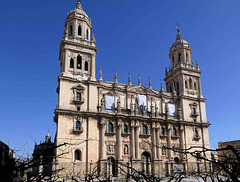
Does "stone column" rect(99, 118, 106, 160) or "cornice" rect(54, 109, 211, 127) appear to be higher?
"cornice" rect(54, 109, 211, 127)

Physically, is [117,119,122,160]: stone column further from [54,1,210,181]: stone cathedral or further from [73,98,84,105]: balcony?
[73,98,84,105]: balcony

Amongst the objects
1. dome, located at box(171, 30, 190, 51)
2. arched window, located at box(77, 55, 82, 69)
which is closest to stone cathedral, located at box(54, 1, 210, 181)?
arched window, located at box(77, 55, 82, 69)

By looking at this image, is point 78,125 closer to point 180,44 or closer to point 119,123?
point 119,123

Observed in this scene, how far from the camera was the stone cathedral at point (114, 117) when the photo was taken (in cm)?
3253

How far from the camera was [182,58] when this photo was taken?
4644cm

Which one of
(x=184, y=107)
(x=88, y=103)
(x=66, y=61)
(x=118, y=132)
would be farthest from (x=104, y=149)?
(x=184, y=107)

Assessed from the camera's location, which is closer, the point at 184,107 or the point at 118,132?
the point at 118,132

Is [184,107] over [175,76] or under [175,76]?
under

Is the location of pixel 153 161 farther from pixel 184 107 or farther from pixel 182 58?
pixel 182 58

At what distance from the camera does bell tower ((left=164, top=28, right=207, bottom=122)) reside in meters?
42.9

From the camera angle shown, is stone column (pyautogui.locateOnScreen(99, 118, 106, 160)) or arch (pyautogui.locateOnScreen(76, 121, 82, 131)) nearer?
arch (pyautogui.locateOnScreen(76, 121, 82, 131))

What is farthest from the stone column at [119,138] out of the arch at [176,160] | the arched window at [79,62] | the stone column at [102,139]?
the arched window at [79,62]

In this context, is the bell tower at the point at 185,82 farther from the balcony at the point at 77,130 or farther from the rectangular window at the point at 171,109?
the balcony at the point at 77,130

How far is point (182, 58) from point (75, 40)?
21436 millimetres
